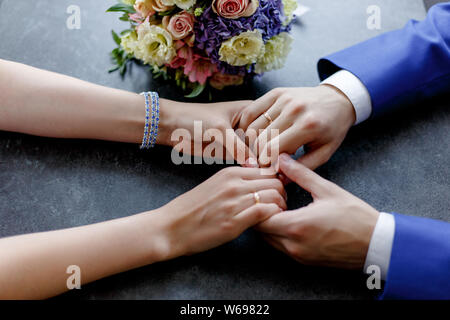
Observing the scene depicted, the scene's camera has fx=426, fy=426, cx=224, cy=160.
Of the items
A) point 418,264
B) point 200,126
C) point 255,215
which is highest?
point 200,126

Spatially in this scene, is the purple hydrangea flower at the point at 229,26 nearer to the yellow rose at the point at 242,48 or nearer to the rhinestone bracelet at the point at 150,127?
the yellow rose at the point at 242,48

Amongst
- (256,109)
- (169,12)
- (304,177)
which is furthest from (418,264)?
(169,12)

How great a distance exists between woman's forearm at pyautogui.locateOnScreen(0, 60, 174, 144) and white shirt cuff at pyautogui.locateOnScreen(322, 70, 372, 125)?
0.43 metres

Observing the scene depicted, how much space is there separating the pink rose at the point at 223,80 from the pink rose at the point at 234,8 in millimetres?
189

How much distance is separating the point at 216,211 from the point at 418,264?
40 cm

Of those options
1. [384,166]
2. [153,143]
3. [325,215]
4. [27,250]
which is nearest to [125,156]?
[153,143]

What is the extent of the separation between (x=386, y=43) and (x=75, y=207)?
34.7 inches

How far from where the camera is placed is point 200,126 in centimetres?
106

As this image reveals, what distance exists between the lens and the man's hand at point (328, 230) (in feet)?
2.76

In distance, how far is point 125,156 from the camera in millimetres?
1056

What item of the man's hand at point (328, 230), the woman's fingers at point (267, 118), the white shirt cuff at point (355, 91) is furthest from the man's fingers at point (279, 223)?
the white shirt cuff at point (355, 91)

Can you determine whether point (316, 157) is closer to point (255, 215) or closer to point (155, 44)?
point (255, 215)

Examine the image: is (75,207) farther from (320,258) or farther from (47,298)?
(320,258)

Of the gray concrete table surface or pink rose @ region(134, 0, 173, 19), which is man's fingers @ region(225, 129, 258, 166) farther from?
pink rose @ region(134, 0, 173, 19)
